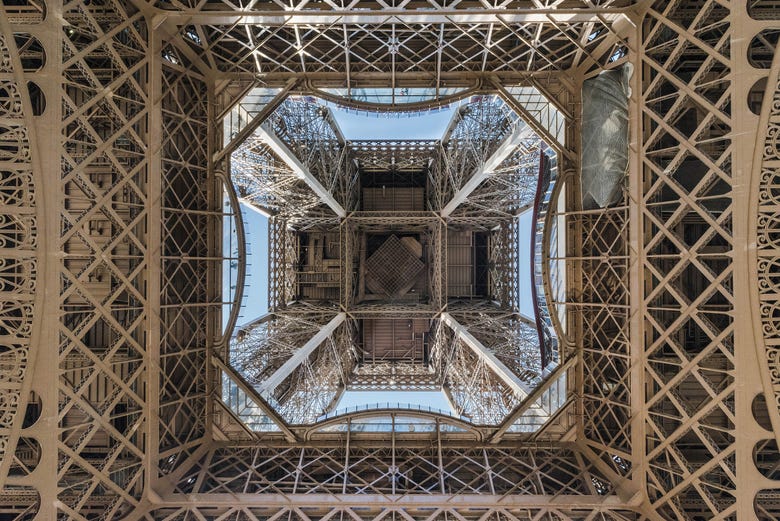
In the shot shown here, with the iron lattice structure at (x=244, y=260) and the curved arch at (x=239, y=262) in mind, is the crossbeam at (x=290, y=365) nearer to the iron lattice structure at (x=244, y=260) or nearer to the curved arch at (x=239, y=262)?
the iron lattice structure at (x=244, y=260)

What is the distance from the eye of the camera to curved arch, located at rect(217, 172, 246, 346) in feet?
43.5

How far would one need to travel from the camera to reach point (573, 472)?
1256 cm

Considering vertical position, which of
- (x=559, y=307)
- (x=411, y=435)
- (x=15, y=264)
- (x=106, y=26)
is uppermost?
(x=106, y=26)

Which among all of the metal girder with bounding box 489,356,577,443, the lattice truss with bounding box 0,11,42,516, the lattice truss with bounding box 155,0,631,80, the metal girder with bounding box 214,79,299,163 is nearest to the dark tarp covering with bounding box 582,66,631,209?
the lattice truss with bounding box 155,0,631,80

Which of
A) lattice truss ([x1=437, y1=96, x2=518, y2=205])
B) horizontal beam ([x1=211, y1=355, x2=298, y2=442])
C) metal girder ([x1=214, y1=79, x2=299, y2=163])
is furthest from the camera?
lattice truss ([x1=437, y1=96, x2=518, y2=205])

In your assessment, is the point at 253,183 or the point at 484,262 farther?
the point at 484,262

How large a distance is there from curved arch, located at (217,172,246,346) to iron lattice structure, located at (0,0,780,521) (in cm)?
34

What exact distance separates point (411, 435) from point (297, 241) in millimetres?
16431

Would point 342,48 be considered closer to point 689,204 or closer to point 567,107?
point 567,107

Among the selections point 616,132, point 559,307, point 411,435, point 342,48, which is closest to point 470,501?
point 411,435

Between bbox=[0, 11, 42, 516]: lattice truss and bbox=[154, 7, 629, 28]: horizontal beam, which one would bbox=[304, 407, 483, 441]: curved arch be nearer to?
bbox=[0, 11, 42, 516]: lattice truss

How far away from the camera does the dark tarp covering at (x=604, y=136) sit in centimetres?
1118

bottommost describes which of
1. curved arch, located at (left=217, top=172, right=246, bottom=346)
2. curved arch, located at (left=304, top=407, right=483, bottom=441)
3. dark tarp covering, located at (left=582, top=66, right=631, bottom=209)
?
curved arch, located at (left=304, top=407, right=483, bottom=441)

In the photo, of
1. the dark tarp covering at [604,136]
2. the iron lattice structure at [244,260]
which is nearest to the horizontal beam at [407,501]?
the iron lattice structure at [244,260]
